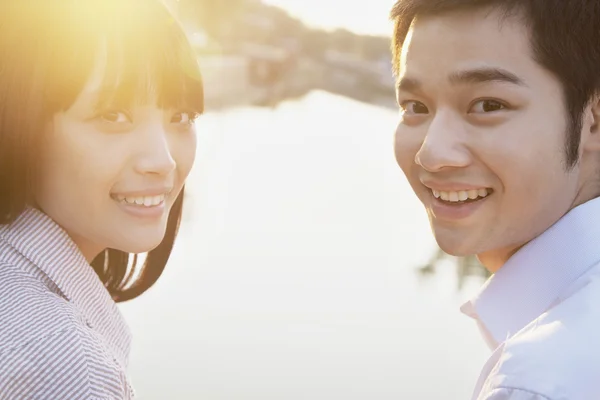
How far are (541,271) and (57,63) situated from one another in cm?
108

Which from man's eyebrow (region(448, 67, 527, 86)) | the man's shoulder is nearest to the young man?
man's eyebrow (region(448, 67, 527, 86))

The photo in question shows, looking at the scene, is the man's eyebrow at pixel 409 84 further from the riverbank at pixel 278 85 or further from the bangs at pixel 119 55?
the riverbank at pixel 278 85

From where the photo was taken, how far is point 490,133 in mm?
1768

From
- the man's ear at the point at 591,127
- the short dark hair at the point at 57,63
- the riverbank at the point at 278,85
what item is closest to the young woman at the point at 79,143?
the short dark hair at the point at 57,63

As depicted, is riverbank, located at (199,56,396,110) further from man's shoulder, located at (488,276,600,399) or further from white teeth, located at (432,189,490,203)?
man's shoulder, located at (488,276,600,399)

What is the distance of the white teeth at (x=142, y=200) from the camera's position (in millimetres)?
1834

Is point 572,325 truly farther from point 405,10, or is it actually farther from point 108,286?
point 108,286

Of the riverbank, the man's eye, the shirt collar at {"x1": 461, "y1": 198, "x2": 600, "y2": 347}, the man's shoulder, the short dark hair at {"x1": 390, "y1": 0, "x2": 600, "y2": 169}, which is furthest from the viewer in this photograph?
the riverbank

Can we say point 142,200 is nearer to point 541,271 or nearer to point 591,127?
point 541,271

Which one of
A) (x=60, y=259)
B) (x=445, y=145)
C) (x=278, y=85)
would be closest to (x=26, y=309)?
(x=60, y=259)

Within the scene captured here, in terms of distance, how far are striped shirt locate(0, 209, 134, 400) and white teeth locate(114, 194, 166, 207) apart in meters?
0.14

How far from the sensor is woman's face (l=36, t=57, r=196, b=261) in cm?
176

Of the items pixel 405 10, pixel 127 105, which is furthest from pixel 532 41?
pixel 127 105

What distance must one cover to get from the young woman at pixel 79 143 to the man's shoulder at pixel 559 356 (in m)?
0.73
